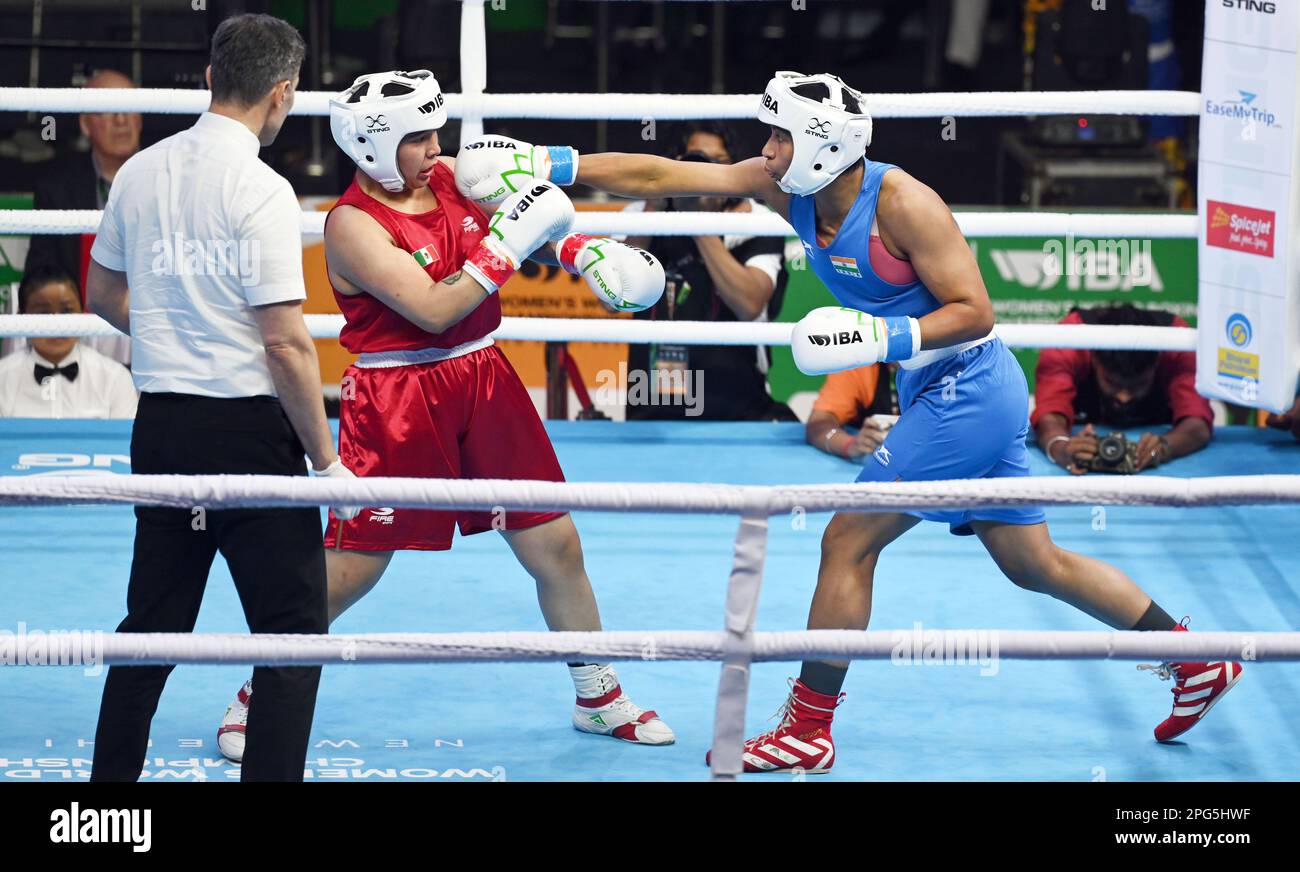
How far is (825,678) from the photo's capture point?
3199mm

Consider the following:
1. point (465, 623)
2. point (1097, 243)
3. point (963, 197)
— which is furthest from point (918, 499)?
point (963, 197)

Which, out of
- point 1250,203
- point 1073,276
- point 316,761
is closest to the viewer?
point 316,761

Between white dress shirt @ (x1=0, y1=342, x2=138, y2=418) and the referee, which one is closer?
the referee

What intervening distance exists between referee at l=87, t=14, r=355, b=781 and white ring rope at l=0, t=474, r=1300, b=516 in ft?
1.08

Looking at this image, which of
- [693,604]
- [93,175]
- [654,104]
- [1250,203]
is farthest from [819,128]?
[93,175]

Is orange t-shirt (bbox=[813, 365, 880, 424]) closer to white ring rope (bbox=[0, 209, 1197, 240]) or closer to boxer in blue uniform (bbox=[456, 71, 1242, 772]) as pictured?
white ring rope (bbox=[0, 209, 1197, 240])

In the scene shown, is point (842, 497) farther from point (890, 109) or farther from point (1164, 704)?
point (890, 109)

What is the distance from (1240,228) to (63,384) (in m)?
3.46

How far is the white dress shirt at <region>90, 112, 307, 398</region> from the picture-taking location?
273 centimetres

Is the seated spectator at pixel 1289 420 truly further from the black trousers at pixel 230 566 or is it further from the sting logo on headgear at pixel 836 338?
the black trousers at pixel 230 566

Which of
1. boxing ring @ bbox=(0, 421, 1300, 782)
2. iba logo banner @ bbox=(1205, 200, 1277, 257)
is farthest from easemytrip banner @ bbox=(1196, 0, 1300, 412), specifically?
boxing ring @ bbox=(0, 421, 1300, 782)

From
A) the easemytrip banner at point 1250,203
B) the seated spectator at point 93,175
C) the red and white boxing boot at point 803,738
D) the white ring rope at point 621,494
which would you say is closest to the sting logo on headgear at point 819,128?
the white ring rope at point 621,494

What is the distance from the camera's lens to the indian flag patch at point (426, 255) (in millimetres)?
3268

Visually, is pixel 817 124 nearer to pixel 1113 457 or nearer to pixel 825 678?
pixel 825 678
